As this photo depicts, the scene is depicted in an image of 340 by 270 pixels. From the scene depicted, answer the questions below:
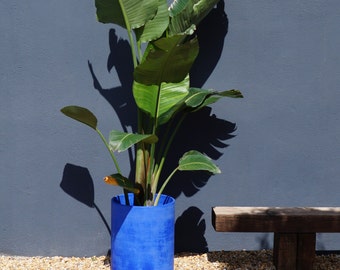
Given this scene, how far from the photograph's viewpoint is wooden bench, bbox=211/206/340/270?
3855mm

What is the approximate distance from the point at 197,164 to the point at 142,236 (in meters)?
0.59

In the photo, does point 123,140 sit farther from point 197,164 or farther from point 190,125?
point 190,125

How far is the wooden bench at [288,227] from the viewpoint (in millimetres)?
3855

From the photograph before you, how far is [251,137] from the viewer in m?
4.27

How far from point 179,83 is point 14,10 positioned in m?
1.38

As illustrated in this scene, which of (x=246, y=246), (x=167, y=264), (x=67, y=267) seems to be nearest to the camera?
(x=167, y=264)

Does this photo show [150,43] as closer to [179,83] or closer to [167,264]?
[179,83]

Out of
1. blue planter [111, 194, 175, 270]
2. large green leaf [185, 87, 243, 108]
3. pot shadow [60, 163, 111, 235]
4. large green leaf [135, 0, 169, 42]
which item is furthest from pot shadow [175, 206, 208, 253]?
large green leaf [135, 0, 169, 42]

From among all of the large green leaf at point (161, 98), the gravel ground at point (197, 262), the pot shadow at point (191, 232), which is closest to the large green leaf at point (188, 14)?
the large green leaf at point (161, 98)

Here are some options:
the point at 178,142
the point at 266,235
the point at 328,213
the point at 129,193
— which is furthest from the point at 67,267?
the point at 328,213

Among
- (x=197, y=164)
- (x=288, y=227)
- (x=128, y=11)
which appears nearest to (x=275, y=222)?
(x=288, y=227)

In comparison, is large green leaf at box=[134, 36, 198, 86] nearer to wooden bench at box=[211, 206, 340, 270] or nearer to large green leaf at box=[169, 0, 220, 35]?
large green leaf at box=[169, 0, 220, 35]

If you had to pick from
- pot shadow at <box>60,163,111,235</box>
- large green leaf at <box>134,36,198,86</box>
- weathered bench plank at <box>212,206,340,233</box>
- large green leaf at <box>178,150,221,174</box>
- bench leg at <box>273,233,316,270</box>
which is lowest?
bench leg at <box>273,233,316,270</box>

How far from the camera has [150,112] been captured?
374cm
